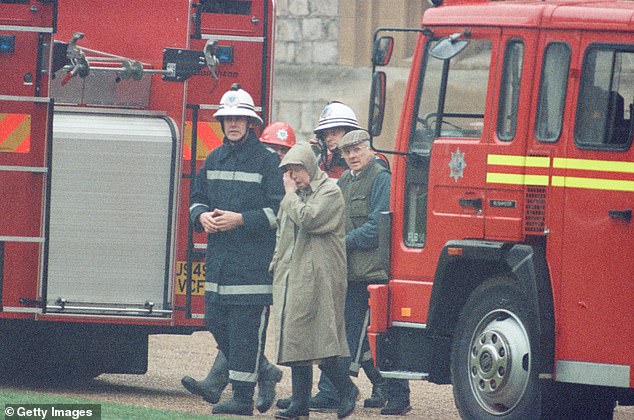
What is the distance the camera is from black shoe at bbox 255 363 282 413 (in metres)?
11.8

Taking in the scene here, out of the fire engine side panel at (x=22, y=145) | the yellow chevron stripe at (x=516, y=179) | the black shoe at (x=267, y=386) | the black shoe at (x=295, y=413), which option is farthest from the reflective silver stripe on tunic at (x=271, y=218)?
the yellow chevron stripe at (x=516, y=179)

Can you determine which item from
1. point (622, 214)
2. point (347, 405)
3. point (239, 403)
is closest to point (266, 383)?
point (239, 403)

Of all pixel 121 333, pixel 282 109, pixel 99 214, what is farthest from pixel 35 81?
pixel 282 109

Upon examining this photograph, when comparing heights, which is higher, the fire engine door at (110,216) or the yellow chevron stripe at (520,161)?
the yellow chevron stripe at (520,161)

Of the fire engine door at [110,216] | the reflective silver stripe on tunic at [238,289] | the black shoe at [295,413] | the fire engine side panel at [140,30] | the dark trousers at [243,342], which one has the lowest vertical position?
the black shoe at [295,413]

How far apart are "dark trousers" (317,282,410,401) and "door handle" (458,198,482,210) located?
1640 millimetres

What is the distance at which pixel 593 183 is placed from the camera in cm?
976

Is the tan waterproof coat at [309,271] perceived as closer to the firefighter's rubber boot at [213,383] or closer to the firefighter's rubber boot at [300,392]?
the firefighter's rubber boot at [300,392]

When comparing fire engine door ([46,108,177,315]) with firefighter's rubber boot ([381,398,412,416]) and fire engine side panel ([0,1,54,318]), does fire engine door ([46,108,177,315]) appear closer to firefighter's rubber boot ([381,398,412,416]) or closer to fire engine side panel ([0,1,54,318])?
fire engine side panel ([0,1,54,318])

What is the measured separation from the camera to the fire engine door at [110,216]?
1215 cm

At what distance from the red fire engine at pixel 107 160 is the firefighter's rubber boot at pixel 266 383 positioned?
0.70m

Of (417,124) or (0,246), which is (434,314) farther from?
(0,246)

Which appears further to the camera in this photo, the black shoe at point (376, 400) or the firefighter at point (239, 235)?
the black shoe at point (376, 400)

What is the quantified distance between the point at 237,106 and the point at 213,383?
5.75ft
